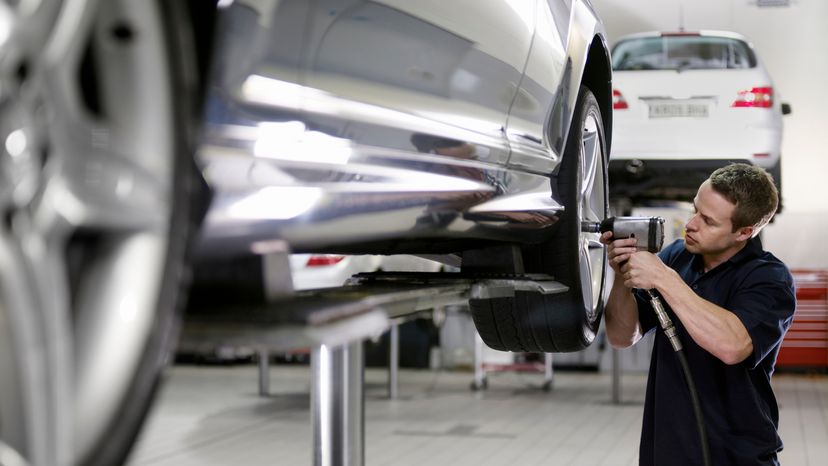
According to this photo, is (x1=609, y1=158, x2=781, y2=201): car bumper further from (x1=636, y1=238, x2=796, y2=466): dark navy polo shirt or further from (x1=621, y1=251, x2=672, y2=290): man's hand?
(x1=621, y1=251, x2=672, y2=290): man's hand

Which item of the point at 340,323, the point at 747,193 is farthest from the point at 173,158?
the point at 747,193

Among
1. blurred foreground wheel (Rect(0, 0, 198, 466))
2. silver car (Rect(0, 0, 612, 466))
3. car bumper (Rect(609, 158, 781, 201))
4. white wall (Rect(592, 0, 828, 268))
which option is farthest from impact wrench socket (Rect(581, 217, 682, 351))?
white wall (Rect(592, 0, 828, 268))

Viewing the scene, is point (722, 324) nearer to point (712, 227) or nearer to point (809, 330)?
point (712, 227)

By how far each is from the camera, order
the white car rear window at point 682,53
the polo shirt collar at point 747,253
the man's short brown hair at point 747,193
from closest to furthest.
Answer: the man's short brown hair at point 747,193
the polo shirt collar at point 747,253
the white car rear window at point 682,53

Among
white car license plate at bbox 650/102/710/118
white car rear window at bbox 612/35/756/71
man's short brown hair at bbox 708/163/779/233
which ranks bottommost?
man's short brown hair at bbox 708/163/779/233

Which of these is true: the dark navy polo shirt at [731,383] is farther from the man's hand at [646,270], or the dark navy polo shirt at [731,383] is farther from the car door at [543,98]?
the car door at [543,98]

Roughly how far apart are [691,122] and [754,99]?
0.47 m

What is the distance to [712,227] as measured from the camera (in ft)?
9.02

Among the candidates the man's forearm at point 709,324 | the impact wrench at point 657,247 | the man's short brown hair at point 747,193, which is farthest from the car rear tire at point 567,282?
the man's short brown hair at point 747,193

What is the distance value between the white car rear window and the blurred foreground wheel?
656 cm

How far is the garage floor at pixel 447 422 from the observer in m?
6.69

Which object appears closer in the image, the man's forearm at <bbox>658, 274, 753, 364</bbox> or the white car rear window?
the man's forearm at <bbox>658, 274, 753, 364</bbox>

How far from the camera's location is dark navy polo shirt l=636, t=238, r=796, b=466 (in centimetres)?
268

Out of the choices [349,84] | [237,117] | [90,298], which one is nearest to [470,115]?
[349,84]
